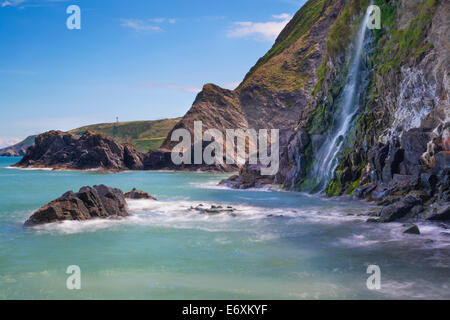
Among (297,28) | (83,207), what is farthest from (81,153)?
(297,28)

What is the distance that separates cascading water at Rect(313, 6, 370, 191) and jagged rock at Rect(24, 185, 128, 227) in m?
20.1

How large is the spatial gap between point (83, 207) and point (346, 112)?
27.8m

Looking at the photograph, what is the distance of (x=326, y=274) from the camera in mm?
14320

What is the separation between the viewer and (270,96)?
13975 cm

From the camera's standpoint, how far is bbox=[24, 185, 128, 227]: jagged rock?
25.1 metres

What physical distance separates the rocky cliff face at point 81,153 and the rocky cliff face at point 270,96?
21.3 ft

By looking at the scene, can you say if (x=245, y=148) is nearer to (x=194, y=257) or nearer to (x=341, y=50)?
(x=341, y=50)

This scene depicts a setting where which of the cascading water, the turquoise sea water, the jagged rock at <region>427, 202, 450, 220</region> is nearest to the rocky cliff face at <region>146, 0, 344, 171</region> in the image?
the cascading water

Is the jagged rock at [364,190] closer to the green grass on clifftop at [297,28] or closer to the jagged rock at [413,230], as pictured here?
the jagged rock at [413,230]

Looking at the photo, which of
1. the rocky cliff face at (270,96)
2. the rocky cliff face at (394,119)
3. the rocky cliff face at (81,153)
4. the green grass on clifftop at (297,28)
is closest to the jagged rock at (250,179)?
the rocky cliff face at (394,119)

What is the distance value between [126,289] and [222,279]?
302cm

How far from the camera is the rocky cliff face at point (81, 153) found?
4520 inches
